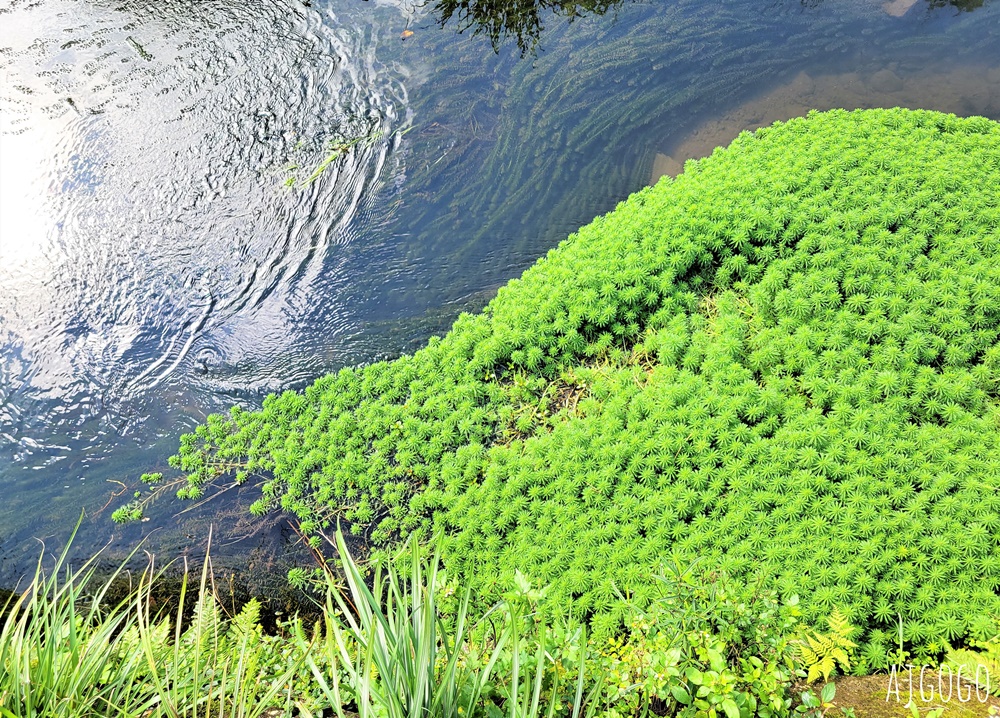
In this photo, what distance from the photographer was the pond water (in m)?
8.05

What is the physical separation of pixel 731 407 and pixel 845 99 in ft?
20.8

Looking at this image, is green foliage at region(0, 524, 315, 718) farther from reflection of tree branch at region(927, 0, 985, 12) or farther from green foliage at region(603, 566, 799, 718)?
reflection of tree branch at region(927, 0, 985, 12)

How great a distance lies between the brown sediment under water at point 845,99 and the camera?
30.1 ft

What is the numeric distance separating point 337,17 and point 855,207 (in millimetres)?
10020

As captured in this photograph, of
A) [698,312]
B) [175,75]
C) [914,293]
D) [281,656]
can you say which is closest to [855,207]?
[914,293]

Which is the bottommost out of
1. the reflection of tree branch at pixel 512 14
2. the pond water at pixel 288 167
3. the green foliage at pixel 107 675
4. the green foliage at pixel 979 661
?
the green foliage at pixel 979 661

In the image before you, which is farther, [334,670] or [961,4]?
[961,4]

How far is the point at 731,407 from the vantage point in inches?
249

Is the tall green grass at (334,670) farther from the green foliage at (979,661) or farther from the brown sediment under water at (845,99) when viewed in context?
the brown sediment under water at (845,99)

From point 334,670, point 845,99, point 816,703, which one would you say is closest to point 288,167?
point 334,670

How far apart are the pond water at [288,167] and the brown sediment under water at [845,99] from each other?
0.04 meters

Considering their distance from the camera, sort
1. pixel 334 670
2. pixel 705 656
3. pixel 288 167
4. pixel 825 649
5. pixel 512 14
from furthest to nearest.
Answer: pixel 512 14 → pixel 288 167 → pixel 825 649 → pixel 705 656 → pixel 334 670

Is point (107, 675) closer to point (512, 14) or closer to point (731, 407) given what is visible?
point (731, 407)

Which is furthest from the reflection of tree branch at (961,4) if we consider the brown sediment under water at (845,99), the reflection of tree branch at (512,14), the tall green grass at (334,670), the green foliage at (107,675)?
the green foliage at (107,675)
